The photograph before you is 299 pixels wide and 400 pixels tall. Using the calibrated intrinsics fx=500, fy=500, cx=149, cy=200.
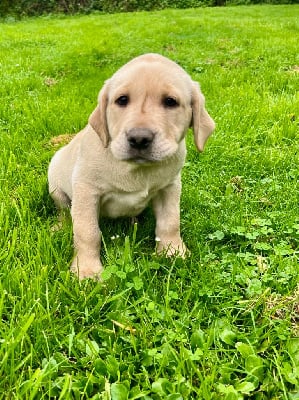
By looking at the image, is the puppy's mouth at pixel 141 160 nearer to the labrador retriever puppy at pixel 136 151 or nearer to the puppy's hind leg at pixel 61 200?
the labrador retriever puppy at pixel 136 151

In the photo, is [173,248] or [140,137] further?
[173,248]

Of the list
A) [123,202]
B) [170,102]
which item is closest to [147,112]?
[170,102]

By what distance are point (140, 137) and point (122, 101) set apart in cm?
36

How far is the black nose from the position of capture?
2.60 metres

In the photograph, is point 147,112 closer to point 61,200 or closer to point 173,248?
point 173,248

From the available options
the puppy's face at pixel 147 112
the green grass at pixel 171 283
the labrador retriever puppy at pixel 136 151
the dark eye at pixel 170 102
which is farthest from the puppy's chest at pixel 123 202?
the dark eye at pixel 170 102

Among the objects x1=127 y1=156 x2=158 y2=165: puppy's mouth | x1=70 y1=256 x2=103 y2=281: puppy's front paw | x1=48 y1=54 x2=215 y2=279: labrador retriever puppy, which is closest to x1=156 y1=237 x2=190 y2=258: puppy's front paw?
x1=48 y1=54 x2=215 y2=279: labrador retriever puppy

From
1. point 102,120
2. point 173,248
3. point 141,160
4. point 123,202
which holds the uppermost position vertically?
point 102,120

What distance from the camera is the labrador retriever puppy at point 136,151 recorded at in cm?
Answer: 271

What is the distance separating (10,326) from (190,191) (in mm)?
2025

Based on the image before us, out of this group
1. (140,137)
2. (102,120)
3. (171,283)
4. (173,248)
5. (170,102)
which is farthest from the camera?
(173,248)

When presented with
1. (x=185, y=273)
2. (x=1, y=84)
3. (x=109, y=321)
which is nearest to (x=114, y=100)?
(x=185, y=273)

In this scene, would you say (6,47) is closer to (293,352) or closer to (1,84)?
(1,84)

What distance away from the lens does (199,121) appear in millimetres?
3035
